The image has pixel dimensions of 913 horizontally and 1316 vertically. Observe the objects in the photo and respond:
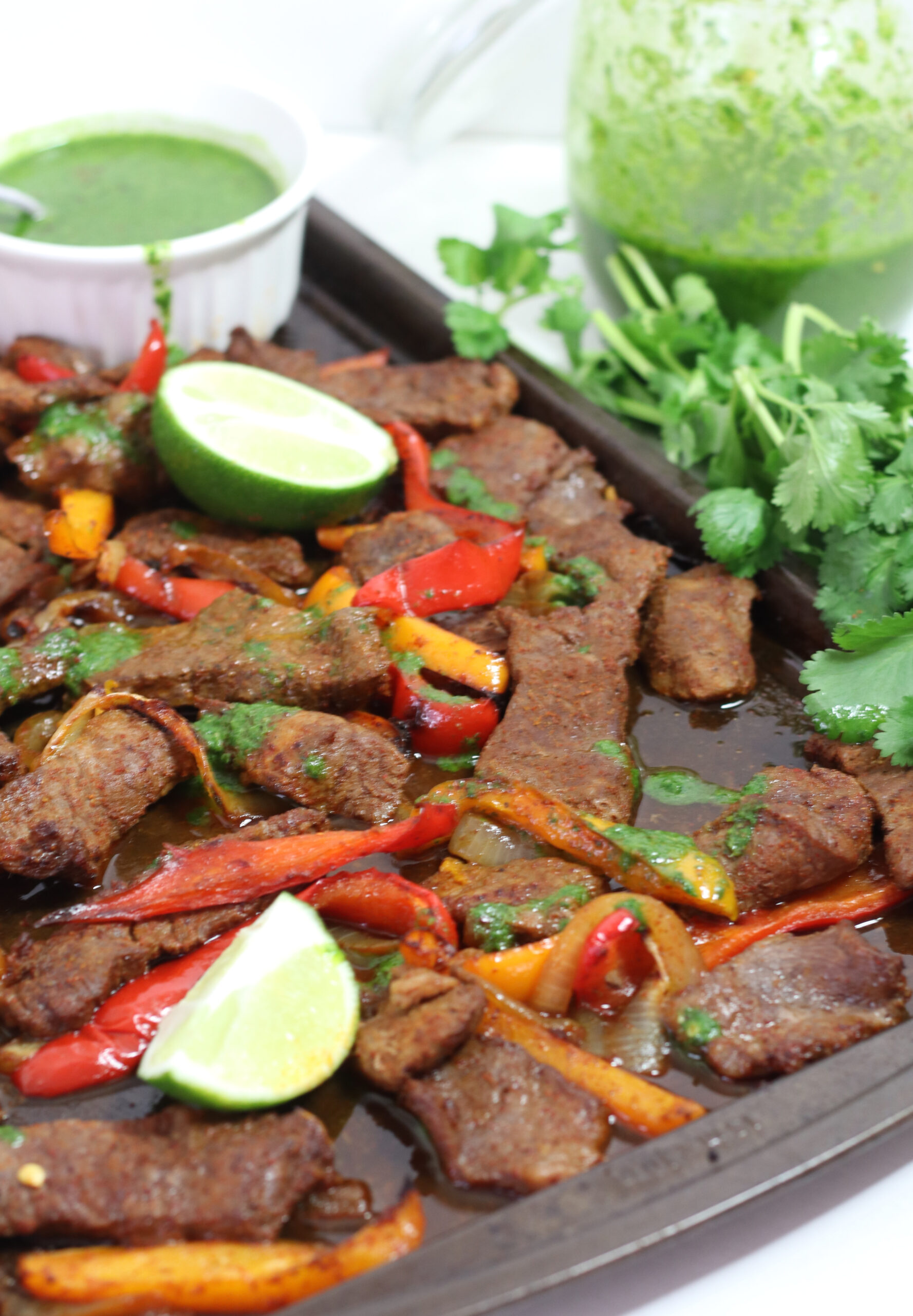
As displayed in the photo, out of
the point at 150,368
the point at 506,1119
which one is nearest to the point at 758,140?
the point at 150,368

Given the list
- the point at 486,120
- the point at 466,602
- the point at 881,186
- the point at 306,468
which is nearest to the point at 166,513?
the point at 306,468

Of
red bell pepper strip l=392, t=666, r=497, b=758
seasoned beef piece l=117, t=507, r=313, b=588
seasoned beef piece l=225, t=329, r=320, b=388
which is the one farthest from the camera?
seasoned beef piece l=225, t=329, r=320, b=388

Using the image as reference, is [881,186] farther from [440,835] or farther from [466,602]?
[440,835]

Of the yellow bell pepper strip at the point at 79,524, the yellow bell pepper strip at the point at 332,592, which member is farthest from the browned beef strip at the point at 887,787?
the yellow bell pepper strip at the point at 79,524

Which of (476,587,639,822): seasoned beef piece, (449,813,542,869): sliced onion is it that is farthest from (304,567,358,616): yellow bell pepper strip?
(449,813,542,869): sliced onion

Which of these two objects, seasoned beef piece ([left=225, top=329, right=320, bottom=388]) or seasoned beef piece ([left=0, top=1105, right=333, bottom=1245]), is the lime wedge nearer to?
seasoned beef piece ([left=0, top=1105, right=333, bottom=1245])

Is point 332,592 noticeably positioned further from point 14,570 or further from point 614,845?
point 614,845
